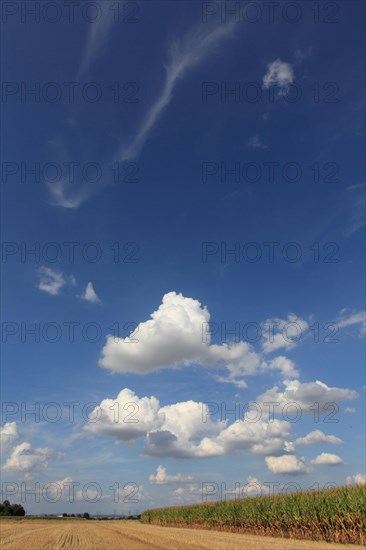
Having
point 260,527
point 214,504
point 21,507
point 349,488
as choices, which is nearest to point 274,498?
point 260,527

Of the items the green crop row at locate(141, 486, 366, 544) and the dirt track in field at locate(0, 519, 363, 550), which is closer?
the dirt track in field at locate(0, 519, 363, 550)

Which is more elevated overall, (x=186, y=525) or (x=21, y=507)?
(x=186, y=525)

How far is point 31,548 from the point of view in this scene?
24.4m

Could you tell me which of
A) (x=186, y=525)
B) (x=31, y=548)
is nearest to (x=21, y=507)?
(x=186, y=525)

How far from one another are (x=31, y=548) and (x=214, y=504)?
117 feet

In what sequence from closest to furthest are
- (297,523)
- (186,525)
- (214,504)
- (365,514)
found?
(365,514), (297,523), (214,504), (186,525)

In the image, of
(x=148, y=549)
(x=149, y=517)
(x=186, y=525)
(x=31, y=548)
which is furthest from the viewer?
(x=149, y=517)

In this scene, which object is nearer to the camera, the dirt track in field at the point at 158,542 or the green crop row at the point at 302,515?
the dirt track in field at the point at 158,542

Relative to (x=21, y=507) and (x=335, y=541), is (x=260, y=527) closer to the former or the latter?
(x=335, y=541)

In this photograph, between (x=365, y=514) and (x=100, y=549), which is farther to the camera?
(x=365, y=514)

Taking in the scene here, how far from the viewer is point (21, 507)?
568 feet

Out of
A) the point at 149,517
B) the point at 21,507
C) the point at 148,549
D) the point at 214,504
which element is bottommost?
the point at 21,507

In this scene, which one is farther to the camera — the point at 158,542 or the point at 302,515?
the point at 302,515

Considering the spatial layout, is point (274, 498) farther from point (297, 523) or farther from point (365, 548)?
point (365, 548)
